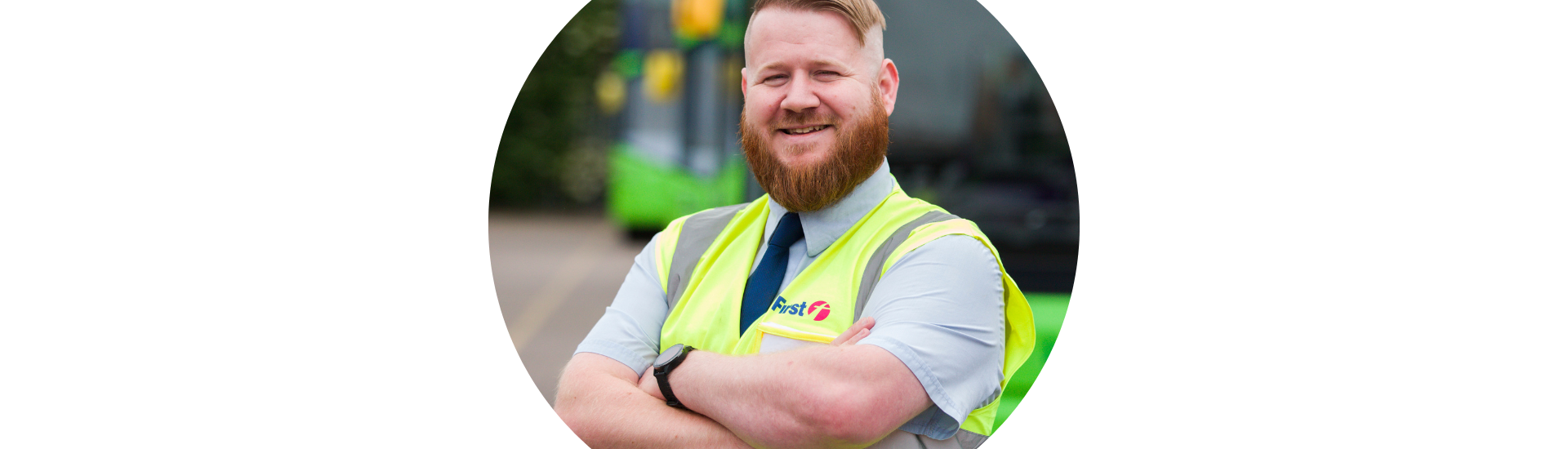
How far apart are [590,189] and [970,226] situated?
53.0 inches

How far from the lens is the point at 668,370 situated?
212 cm

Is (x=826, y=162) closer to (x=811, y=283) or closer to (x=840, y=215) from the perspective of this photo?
(x=840, y=215)

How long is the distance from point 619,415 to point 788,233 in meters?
0.61

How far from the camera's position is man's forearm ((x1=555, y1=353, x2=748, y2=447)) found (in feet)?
6.79

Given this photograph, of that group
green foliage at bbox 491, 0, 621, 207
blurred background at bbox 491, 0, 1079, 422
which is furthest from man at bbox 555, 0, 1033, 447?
green foliage at bbox 491, 0, 621, 207

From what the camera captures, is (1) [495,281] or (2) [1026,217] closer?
(2) [1026,217]

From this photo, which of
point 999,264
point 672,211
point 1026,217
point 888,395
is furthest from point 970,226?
point 672,211

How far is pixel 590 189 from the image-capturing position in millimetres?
2924

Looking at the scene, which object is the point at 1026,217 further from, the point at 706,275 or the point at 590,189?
the point at 590,189

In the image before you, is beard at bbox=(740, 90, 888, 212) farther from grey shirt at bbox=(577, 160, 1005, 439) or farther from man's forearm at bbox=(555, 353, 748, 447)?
man's forearm at bbox=(555, 353, 748, 447)

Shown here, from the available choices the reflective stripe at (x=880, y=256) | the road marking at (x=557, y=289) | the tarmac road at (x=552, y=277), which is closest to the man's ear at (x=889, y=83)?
the reflective stripe at (x=880, y=256)

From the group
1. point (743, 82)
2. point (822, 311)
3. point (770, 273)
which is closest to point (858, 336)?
point (822, 311)

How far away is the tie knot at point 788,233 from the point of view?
2252mm

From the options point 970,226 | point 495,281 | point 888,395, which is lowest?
point 888,395
